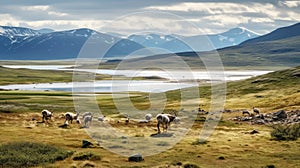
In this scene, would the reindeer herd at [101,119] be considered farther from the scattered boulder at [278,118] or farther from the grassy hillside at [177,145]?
the scattered boulder at [278,118]

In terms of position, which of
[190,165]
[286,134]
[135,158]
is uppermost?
[286,134]

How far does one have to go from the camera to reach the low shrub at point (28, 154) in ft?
Answer: 113

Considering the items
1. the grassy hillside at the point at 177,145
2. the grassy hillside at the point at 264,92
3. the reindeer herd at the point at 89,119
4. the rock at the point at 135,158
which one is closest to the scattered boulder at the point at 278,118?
the grassy hillside at the point at 177,145

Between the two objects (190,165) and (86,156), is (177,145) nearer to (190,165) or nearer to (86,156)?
(190,165)

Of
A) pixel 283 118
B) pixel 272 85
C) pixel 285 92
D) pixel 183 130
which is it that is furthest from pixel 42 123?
pixel 272 85

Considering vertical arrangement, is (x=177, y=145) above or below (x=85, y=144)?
below

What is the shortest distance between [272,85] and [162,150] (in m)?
130

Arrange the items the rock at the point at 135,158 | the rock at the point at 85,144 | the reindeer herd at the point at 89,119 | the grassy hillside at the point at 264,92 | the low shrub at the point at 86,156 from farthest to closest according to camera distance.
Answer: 1. the grassy hillside at the point at 264,92
2. the reindeer herd at the point at 89,119
3. the rock at the point at 85,144
4. the rock at the point at 135,158
5. the low shrub at the point at 86,156

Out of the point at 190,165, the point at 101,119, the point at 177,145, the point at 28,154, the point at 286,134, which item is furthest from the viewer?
the point at 101,119

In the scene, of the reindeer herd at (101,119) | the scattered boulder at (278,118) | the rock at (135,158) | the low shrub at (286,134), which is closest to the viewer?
the rock at (135,158)

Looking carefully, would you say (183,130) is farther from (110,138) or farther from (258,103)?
(258,103)

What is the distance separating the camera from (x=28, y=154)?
3719 centimetres

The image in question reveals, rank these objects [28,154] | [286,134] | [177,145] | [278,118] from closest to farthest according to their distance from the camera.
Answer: [28,154] < [177,145] < [286,134] < [278,118]

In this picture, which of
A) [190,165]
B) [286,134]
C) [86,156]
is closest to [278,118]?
[286,134]
